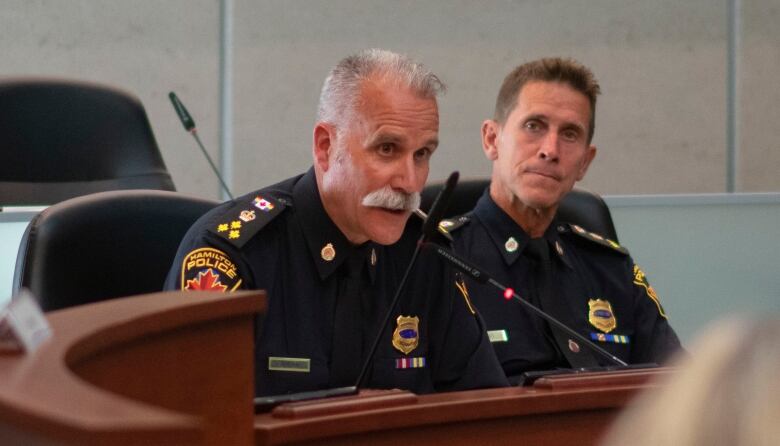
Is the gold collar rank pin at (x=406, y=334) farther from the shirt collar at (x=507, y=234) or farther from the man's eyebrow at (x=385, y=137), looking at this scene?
the shirt collar at (x=507, y=234)

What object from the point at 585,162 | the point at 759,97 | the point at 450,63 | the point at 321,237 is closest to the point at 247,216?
the point at 321,237

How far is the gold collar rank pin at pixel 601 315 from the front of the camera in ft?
8.54

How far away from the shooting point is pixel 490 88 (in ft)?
14.6

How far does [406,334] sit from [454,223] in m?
0.55

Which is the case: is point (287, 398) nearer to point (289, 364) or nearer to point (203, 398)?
point (203, 398)

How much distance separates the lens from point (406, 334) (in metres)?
2.14

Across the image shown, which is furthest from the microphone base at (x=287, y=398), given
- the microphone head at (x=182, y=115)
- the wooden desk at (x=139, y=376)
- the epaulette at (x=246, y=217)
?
the microphone head at (x=182, y=115)

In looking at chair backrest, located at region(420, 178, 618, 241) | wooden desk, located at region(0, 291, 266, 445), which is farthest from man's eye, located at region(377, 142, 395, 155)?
wooden desk, located at region(0, 291, 266, 445)

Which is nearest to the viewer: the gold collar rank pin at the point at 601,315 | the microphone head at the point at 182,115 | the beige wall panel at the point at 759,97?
the gold collar rank pin at the point at 601,315

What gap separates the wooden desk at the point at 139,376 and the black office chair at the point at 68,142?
172 centimetres

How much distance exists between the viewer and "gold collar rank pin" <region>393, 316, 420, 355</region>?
2.12m

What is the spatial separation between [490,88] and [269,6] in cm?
82

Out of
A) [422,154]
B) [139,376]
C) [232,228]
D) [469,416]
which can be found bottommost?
[469,416]

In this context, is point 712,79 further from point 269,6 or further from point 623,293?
point 623,293
